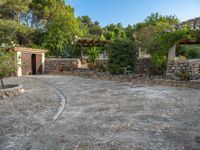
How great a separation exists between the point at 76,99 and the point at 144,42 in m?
11.0

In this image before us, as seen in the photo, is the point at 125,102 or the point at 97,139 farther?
the point at 125,102

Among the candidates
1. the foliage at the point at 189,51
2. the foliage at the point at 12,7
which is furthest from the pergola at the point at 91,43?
the foliage at the point at 12,7

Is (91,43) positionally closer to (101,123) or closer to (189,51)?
(189,51)

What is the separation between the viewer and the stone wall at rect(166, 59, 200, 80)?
15.7 metres

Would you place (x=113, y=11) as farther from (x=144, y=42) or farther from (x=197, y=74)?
(x=197, y=74)

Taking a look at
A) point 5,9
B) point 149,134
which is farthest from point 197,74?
point 5,9

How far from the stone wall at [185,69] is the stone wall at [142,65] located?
3217 millimetres

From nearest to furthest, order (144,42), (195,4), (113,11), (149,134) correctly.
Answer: (149,134) → (195,4) → (113,11) → (144,42)

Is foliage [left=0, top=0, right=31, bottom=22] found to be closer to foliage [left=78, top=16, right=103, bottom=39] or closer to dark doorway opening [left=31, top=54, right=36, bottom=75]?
dark doorway opening [left=31, top=54, right=36, bottom=75]

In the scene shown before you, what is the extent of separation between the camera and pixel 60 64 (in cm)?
2567

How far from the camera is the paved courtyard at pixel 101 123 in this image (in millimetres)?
5672

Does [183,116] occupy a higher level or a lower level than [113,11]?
lower

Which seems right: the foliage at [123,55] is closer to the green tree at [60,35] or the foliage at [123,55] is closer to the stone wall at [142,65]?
the stone wall at [142,65]

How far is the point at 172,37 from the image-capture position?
1712 cm
